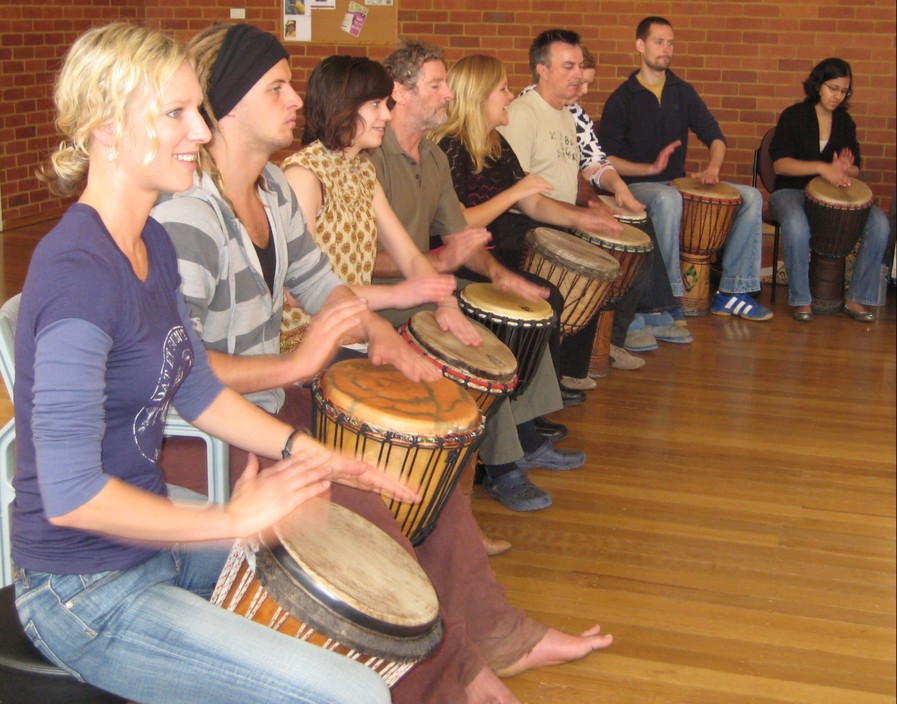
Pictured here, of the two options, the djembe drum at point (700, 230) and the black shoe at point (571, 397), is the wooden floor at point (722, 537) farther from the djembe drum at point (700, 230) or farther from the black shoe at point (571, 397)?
the djembe drum at point (700, 230)

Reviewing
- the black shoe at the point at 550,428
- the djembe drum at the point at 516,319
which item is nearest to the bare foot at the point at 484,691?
the djembe drum at the point at 516,319

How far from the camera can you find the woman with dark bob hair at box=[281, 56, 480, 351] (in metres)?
2.47

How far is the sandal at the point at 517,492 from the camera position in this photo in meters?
3.06

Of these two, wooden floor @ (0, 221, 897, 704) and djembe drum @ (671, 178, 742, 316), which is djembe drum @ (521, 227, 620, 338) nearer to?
wooden floor @ (0, 221, 897, 704)

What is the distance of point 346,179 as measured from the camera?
2.60 metres

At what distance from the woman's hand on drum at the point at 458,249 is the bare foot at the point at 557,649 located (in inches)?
40.4

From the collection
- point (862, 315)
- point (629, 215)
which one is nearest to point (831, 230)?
point (862, 315)

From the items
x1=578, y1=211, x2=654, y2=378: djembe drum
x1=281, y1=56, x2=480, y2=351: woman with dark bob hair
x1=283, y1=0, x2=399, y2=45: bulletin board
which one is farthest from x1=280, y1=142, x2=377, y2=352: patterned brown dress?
x1=283, y1=0, x2=399, y2=45: bulletin board

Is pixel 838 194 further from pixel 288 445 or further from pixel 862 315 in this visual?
pixel 288 445

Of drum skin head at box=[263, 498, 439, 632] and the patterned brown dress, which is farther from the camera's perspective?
the patterned brown dress

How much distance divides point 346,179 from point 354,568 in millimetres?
1270

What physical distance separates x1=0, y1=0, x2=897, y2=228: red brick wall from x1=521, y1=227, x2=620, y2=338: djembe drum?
300 cm

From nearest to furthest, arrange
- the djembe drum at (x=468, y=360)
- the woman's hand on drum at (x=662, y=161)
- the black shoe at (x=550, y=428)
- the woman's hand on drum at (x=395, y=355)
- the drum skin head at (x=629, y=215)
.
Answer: the woman's hand on drum at (x=395, y=355) < the djembe drum at (x=468, y=360) < the black shoe at (x=550, y=428) < the drum skin head at (x=629, y=215) < the woman's hand on drum at (x=662, y=161)

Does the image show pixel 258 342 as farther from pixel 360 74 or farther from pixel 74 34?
pixel 74 34
